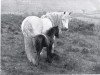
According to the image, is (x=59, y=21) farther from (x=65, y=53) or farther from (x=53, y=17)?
(x=65, y=53)

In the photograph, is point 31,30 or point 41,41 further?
point 31,30

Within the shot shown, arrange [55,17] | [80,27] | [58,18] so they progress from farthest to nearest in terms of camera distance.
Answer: [80,27] → [58,18] → [55,17]

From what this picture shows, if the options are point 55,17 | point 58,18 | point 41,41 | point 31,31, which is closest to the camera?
point 41,41

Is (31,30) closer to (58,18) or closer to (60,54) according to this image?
(58,18)

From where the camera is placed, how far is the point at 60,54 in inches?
477

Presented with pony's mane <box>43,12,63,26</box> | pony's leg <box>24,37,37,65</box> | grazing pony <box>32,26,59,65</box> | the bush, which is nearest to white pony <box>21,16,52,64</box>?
pony's leg <box>24,37,37,65</box>

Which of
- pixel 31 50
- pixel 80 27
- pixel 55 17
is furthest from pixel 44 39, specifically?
pixel 80 27


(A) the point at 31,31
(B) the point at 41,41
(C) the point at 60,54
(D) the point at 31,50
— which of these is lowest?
(C) the point at 60,54

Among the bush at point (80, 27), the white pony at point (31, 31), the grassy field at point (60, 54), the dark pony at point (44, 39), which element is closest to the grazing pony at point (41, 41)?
the dark pony at point (44, 39)

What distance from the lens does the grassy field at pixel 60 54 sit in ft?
31.9

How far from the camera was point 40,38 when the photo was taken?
376 inches

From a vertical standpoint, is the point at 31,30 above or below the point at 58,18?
below

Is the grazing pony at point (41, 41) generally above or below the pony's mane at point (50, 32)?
below

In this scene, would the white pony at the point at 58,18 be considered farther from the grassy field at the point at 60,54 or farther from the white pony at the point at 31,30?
the grassy field at the point at 60,54
